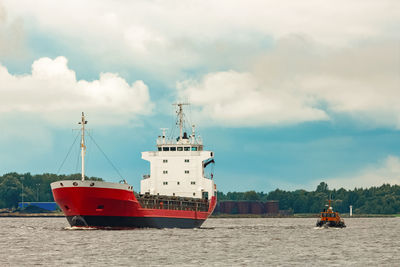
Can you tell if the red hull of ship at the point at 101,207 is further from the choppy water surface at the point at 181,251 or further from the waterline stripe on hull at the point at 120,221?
the choppy water surface at the point at 181,251

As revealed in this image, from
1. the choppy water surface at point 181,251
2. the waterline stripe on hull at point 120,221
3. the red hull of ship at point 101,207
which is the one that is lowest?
the choppy water surface at point 181,251

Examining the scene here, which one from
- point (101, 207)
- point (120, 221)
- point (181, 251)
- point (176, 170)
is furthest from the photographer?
point (176, 170)

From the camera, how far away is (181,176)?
7950 centimetres

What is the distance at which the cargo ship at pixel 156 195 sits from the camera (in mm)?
62531

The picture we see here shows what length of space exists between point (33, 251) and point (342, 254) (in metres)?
21.7

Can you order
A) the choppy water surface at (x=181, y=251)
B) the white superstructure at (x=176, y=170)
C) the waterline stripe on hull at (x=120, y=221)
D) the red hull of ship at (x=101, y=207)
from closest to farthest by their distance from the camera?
the choppy water surface at (x=181, y=251) < the red hull of ship at (x=101, y=207) < the waterline stripe on hull at (x=120, y=221) < the white superstructure at (x=176, y=170)

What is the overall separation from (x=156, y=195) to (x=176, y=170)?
293 inches

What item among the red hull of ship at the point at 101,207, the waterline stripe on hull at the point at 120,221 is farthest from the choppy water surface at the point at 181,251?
the red hull of ship at the point at 101,207

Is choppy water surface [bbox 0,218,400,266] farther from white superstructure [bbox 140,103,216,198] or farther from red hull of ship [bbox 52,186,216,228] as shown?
white superstructure [bbox 140,103,216,198]

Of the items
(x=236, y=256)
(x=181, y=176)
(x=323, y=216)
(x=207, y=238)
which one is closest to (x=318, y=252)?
(x=236, y=256)

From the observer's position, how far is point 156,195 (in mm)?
72562

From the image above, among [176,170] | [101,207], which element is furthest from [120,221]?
[176,170]

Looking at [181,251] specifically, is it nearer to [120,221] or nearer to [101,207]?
[101,207]

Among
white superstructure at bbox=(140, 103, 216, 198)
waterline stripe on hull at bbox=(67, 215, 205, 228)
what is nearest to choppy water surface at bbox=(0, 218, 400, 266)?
waterline stripe on hull at bbox=(67, 215, 205, 228)
